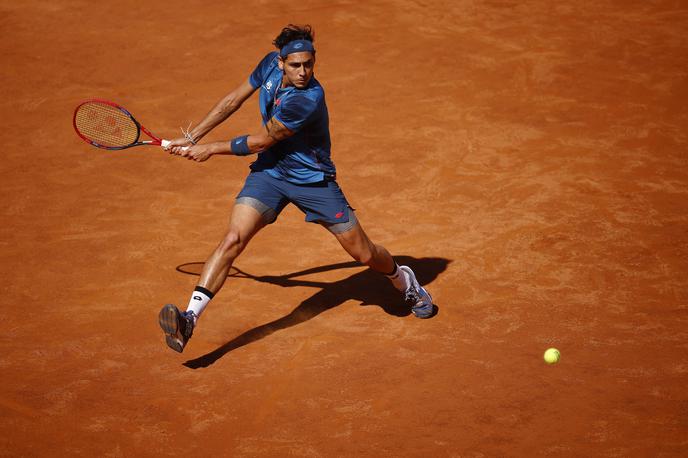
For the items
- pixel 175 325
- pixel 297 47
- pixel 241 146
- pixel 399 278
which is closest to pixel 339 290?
pixel 399 278

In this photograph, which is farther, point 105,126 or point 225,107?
point 105,126

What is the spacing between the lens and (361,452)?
515 centimetres

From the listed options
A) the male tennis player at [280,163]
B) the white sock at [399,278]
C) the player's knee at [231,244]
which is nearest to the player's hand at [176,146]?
the male tennis player at [280,163]

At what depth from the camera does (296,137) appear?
6.18 metres

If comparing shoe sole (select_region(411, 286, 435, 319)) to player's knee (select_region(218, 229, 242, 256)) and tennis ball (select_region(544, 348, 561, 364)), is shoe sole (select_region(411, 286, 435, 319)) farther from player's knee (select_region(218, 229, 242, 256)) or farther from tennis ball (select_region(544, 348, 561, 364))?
player's knee (select_region(218, 229, 242, 256))

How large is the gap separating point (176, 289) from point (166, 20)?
6.73m

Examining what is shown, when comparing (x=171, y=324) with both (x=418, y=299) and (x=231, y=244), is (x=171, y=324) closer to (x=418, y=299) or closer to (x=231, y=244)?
(x=231, y=244)

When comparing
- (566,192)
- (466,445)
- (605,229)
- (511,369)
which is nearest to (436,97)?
(566,192)

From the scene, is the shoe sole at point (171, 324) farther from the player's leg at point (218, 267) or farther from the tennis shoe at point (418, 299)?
the tennis shoe at point (418, 299)

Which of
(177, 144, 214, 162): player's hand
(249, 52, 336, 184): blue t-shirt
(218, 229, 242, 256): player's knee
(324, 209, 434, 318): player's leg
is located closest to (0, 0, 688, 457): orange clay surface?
(324, 209, 434, 318): player's leg

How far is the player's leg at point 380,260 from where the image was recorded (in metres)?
6.32

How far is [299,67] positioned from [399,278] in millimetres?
1830

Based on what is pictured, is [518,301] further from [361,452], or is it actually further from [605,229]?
[361,452]

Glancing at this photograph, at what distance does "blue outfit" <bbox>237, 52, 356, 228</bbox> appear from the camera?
20.3 feet
